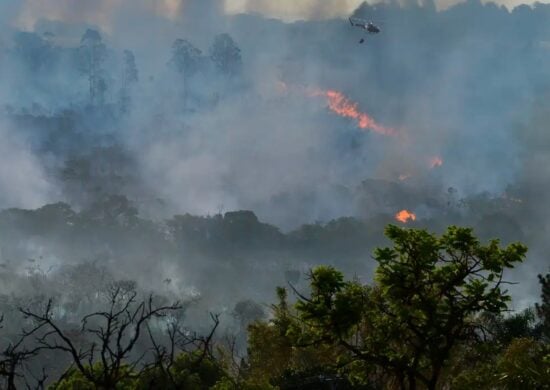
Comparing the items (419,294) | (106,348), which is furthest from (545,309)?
(106,348)

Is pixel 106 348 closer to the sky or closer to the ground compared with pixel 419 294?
closer to the ground

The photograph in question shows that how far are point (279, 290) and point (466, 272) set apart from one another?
2250 centimetres

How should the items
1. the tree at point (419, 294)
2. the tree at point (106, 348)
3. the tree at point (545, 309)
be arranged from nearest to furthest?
the tree at point (106, 348) → the tree at point (419, 294) → the tree at point (545, 309)

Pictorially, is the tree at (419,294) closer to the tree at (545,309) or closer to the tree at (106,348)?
the tree at (106,348)

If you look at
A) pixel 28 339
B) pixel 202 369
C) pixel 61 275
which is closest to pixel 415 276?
pixel 202 369

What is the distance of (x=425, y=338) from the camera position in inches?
661

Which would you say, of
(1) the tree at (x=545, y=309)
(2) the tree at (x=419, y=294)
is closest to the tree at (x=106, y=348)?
(2) the tree at (x=419, y=294)

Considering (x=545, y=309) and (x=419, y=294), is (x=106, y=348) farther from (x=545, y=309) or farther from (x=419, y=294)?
(x=545, y=309)

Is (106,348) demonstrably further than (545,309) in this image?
No

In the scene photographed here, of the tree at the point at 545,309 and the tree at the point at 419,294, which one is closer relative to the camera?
the tree at the point at 419,294

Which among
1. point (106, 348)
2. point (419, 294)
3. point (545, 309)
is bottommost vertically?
point (106, 348)

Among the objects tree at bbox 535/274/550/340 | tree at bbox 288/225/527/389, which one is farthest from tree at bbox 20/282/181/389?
tree at bbox 535/274/550/340

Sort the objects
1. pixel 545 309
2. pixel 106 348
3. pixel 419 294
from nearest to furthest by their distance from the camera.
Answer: pixel 106 348, pixel 419 294, pixel 545 309

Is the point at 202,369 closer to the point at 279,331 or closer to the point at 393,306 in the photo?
the point at 279,331
